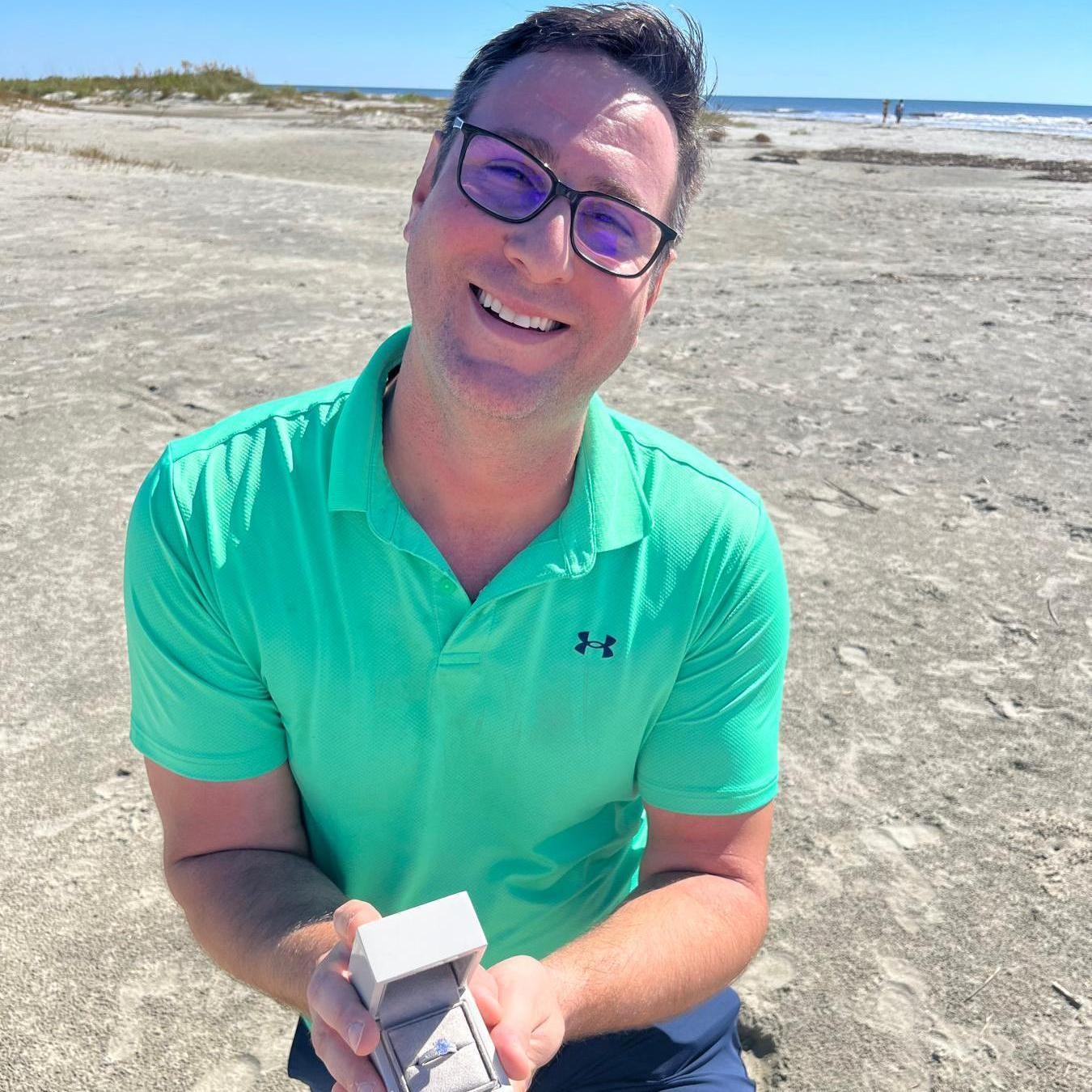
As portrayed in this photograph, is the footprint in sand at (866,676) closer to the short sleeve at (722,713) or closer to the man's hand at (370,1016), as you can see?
the short sleeve at (722,713)

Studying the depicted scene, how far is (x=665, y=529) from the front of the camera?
1.86 meters

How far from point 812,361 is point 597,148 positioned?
5592 millimetres

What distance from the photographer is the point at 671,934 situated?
1745 millimetres

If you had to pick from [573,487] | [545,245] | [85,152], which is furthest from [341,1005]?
[85,152]

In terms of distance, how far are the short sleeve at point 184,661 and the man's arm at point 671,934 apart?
588mm

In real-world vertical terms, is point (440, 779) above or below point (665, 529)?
below

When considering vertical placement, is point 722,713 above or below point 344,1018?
above

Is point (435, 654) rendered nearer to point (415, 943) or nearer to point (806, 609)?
point (415, 943)

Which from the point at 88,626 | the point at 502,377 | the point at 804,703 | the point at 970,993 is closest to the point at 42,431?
the point at 88,626

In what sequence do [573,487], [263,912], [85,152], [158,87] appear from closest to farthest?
[263,912] → [573,487] → [85,152] → [158,87]

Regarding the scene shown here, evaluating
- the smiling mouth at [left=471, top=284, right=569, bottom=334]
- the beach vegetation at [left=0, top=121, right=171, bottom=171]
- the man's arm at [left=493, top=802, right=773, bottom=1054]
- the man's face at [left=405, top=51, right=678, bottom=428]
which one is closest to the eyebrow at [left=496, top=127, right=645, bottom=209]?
the man's face at [left=405, top=51, right=678, bottom=428]

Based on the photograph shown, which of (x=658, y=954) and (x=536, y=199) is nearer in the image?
(x=658, y=954)

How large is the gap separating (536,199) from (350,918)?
1206 millimetres

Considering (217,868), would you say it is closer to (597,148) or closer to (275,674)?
(275,674)
